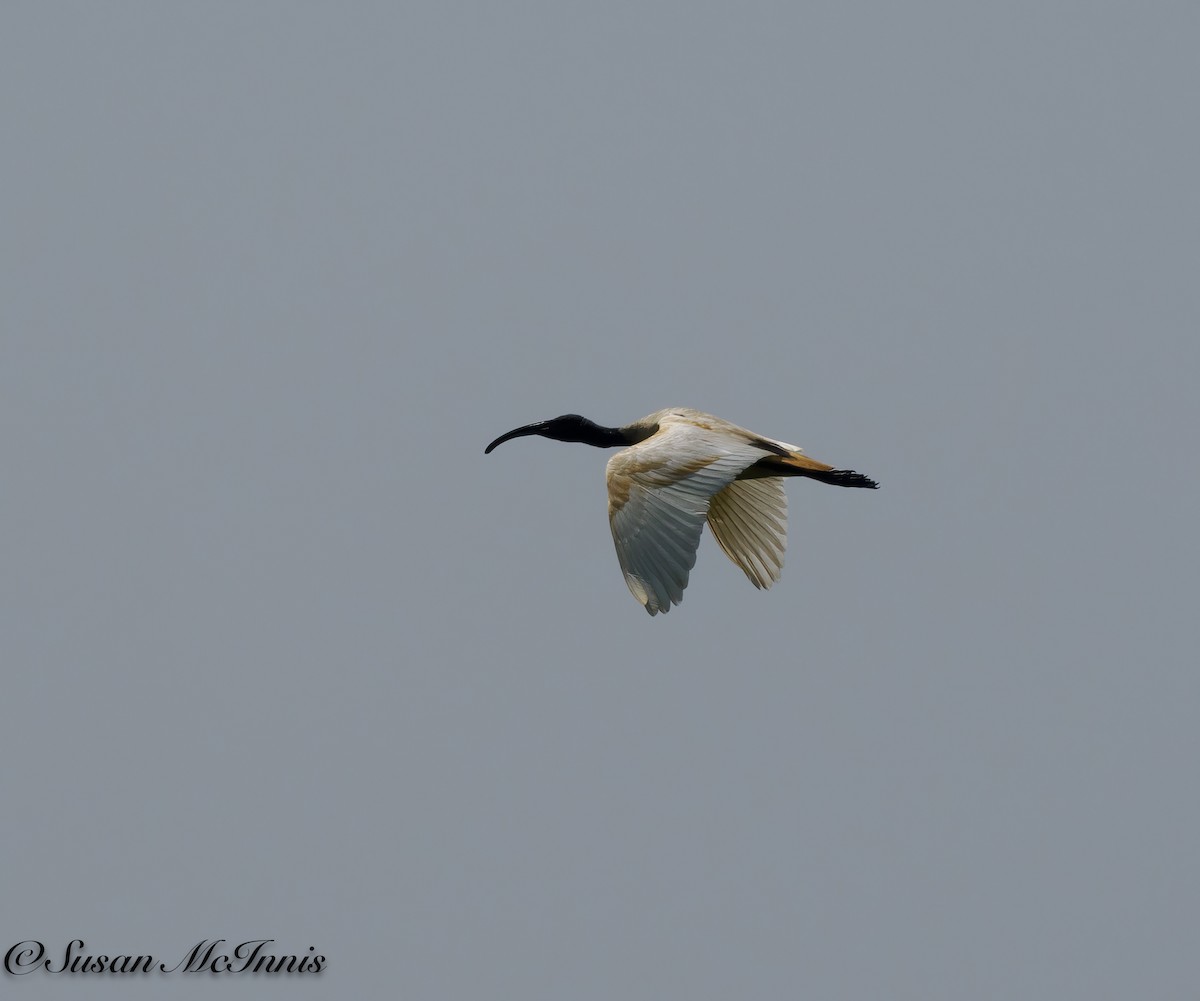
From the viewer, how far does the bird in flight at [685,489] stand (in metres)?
15.9

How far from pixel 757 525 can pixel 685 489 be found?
3621mm

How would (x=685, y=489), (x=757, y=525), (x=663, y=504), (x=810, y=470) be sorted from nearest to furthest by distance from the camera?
(x=663, y=504)
(x=685, y=489)
(x=810, y=470)
(x=757, y=525)

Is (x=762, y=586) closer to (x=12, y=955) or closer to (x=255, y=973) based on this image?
(x=255, y=973)

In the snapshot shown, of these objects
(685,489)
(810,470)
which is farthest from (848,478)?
(685,489)

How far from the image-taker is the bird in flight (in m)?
15.9

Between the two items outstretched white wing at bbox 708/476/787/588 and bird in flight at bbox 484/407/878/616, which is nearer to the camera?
bird in flight at bbox 484/407/878/616

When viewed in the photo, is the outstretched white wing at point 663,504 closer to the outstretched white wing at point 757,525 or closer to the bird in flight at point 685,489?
the bird in flight at point 685,489

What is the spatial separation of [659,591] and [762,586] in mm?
4657

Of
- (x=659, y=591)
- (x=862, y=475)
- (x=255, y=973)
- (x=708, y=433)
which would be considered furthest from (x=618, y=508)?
(x=255, y=973)

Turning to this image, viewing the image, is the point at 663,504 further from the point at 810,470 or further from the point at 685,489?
the point at 810,470

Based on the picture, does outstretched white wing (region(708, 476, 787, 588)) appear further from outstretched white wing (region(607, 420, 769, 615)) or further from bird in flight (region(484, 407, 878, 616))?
outstretched white wing (region(607, 420, 769, 615))

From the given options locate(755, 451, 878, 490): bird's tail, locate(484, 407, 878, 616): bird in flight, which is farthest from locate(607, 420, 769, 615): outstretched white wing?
locate(755, 451, 878, 490): bird's tail

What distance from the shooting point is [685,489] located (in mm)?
16641

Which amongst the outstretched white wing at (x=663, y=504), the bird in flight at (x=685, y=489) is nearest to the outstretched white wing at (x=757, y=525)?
the bird in flight at (x=685, y=489)
